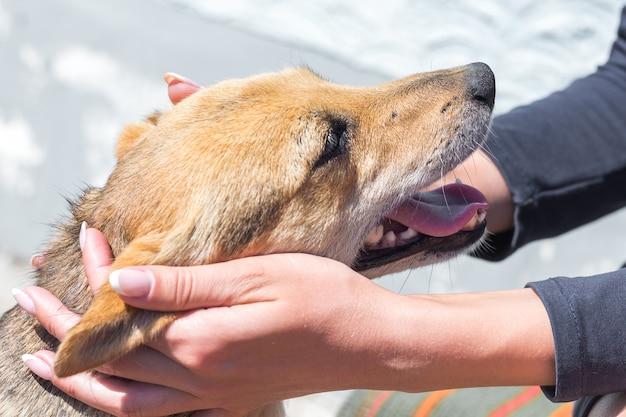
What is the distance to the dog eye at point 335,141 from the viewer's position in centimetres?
244

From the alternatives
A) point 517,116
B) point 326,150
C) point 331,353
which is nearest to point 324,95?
point 326,150

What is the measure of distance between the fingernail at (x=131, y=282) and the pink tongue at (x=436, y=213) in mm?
1008

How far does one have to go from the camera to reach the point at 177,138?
238cm

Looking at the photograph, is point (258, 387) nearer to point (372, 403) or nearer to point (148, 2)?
point (372, 403)

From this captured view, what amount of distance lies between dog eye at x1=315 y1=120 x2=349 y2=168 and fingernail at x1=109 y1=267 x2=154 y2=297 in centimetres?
72

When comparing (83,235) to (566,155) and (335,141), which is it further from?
(566,155)

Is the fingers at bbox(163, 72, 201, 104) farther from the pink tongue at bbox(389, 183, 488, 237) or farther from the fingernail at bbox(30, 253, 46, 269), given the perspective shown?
the pink tongue at bbox(389, 183, 488, 237)

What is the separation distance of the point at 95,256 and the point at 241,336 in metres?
0.54

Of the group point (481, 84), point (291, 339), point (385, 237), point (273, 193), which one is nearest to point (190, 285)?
point (291, 339)

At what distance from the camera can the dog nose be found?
2664 mm

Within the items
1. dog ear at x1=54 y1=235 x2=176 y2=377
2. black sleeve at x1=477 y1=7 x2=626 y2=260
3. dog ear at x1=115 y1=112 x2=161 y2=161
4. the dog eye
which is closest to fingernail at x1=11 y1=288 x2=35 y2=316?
dog ear at x1=54 y1=235 x2=176 y2=377

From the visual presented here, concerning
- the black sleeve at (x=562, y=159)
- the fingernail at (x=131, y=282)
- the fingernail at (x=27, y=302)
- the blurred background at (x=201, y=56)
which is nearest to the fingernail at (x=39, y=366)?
the fingernail at (x=27, y=302)

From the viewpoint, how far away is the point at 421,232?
2.68 m

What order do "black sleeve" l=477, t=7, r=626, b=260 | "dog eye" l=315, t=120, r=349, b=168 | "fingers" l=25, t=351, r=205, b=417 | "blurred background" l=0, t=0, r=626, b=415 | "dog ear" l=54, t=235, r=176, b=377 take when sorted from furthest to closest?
"blurred background" l=0, t=0, r=626, b=415, "black sleeve" l=477, t=7, r=626, b=260, "dog eye" l=315, t=120, r=349, b=168, "fingers" l=25, t=351, r=205, b=417, "dog ear" l=54, t=235, r=176, b=377
